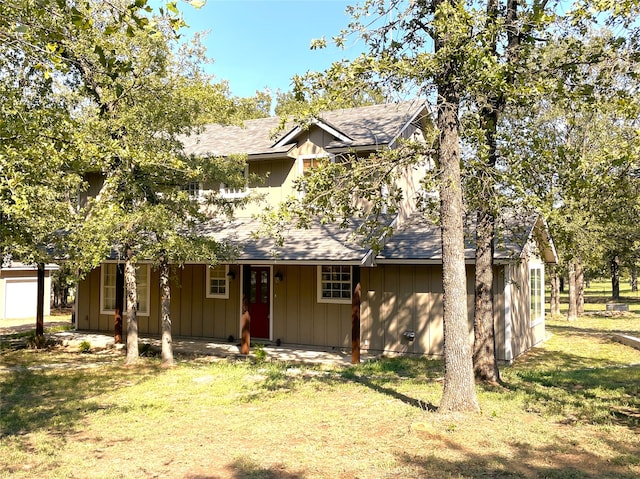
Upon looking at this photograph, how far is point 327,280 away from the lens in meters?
14.0

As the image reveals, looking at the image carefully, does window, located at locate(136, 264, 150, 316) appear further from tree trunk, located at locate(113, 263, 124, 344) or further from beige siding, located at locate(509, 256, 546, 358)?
beige siding, located at locate(509, 256, 546, 358)

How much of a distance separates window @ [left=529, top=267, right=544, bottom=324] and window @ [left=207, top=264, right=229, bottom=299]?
8.98 metres

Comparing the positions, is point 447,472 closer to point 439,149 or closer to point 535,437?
point 535,437

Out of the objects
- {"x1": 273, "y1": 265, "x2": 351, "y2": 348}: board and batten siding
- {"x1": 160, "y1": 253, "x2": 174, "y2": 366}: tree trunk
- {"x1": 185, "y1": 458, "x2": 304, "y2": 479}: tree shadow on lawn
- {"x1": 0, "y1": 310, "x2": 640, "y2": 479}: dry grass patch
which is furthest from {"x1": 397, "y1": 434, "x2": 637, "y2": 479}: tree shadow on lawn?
{"x1": 273, "y1": 265, "x2": 351, "y2": 348}: board and batten siding

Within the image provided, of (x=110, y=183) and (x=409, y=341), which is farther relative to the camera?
(x=409, y=341)

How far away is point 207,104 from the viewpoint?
10.9 metres

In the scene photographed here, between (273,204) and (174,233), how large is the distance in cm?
521

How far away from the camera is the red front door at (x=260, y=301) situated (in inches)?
579

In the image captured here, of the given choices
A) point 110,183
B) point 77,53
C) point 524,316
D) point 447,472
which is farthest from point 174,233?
point 524,316

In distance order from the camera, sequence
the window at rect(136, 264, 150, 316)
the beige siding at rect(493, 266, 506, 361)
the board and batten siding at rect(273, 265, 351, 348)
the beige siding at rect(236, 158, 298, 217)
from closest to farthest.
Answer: the beige siding at rect(493, 266, 506, 361), the board and batten siding at rect(273, 265, 351, 348), the beige siding at rect(236, 158, 298, 217), the window at rect(136, 264, 150, 316)

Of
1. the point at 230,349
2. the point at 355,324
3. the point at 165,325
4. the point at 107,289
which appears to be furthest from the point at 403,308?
the point at 107,289

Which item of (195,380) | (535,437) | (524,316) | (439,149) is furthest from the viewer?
(524,316)

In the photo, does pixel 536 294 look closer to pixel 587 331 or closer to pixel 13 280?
pixel 587 331

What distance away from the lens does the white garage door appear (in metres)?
24.6
